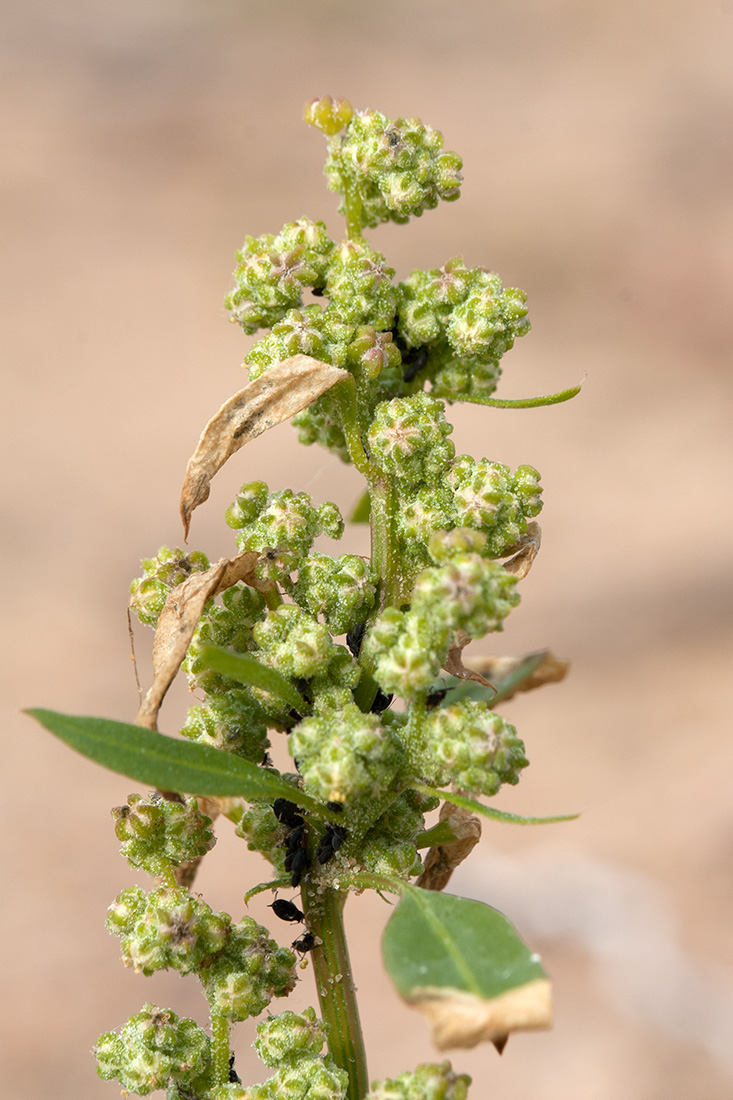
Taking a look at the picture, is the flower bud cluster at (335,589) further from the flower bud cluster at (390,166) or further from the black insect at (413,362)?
the flower bud cluster at (390,166)

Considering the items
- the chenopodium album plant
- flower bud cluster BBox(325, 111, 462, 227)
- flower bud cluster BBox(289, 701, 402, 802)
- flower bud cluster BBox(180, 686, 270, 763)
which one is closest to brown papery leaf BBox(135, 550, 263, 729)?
the chenopodium album plant

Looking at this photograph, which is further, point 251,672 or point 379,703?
point 379,703

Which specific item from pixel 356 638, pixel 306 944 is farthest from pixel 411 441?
pixel 306 944

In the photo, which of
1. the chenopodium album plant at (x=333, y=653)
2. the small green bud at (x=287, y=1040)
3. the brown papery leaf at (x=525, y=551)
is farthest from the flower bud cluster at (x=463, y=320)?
the small green bud at (x=287, y=1040)

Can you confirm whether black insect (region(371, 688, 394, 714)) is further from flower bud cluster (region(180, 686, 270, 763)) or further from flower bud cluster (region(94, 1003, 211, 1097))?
flower bud cluster (region(94, 1003, 211, 1097))

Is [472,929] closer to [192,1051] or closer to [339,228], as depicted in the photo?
[192,1051]

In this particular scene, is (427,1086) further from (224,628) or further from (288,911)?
(224,628)

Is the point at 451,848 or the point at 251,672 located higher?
the point at 251,672
